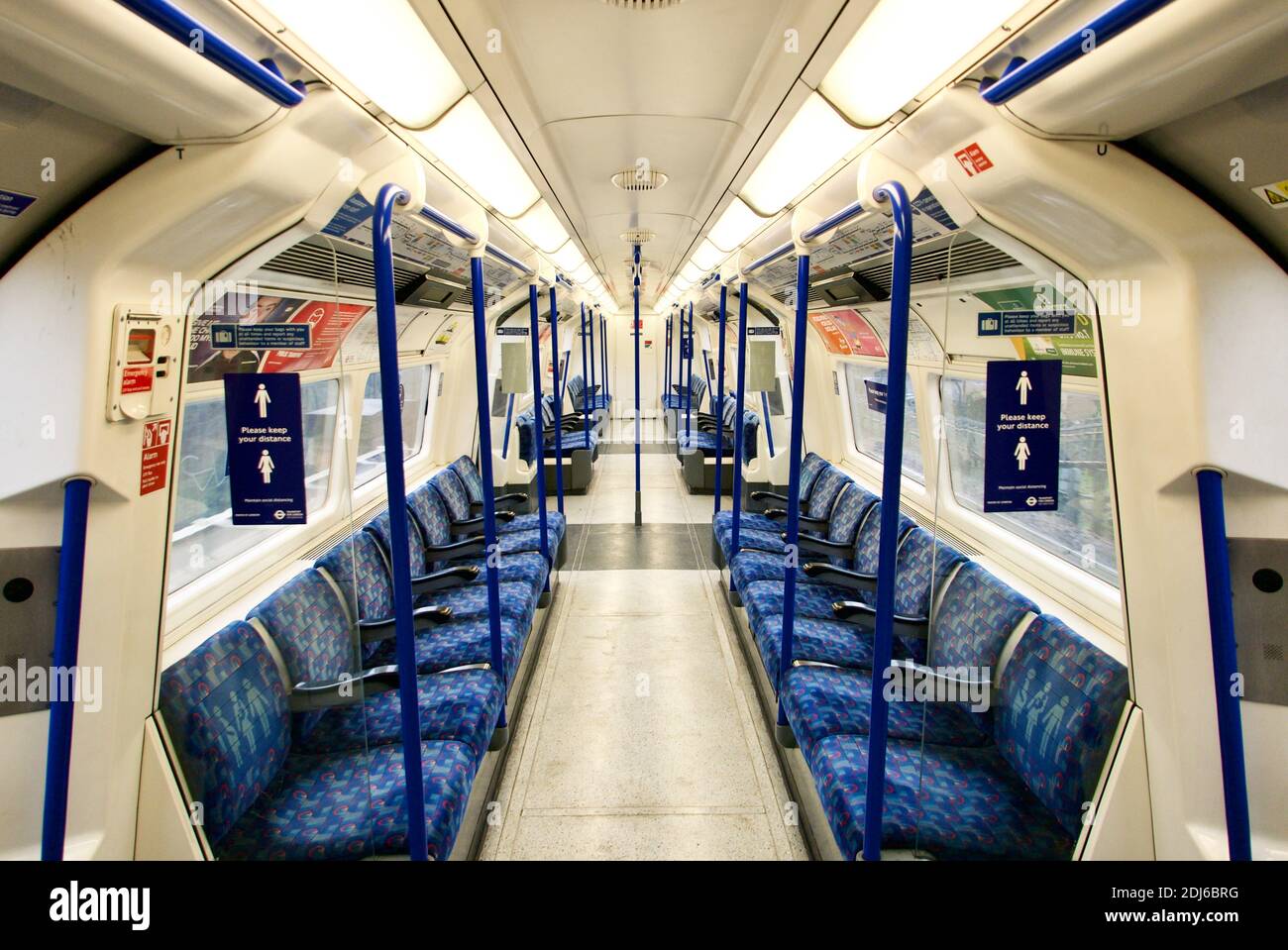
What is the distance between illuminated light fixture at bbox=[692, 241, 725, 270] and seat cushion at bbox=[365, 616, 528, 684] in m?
3.99

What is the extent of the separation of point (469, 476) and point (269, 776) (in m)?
3.93

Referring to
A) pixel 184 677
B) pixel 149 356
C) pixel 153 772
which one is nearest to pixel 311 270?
pixel 149 356

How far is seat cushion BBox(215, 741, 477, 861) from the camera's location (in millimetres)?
2207

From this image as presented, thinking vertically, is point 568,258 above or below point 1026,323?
above

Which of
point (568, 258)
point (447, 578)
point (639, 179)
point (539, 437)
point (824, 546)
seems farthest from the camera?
point (568, 258)

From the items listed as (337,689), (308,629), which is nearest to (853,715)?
(337,689)

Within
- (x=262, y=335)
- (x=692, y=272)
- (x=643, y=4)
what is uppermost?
(x=692, y=272)

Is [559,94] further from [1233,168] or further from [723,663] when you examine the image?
[723,663]

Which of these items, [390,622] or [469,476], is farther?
[469,476]

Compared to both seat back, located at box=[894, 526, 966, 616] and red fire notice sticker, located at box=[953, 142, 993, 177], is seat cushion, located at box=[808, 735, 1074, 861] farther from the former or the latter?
red fire notice sticker, located at box=[953, 142, 993, 177]

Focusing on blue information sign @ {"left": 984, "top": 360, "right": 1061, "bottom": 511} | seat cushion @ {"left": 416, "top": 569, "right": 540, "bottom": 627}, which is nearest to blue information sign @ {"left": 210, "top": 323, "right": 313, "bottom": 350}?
seat cushion @ {"left": 416, "top": 569, "right": 540, "bottom": 627}

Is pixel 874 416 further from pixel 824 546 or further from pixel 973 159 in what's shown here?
pixel 973 159

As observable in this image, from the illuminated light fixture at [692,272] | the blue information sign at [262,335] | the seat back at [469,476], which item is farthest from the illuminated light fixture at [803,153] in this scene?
the illuminated light fixture at [692,272]

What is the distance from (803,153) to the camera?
2.95 metres
